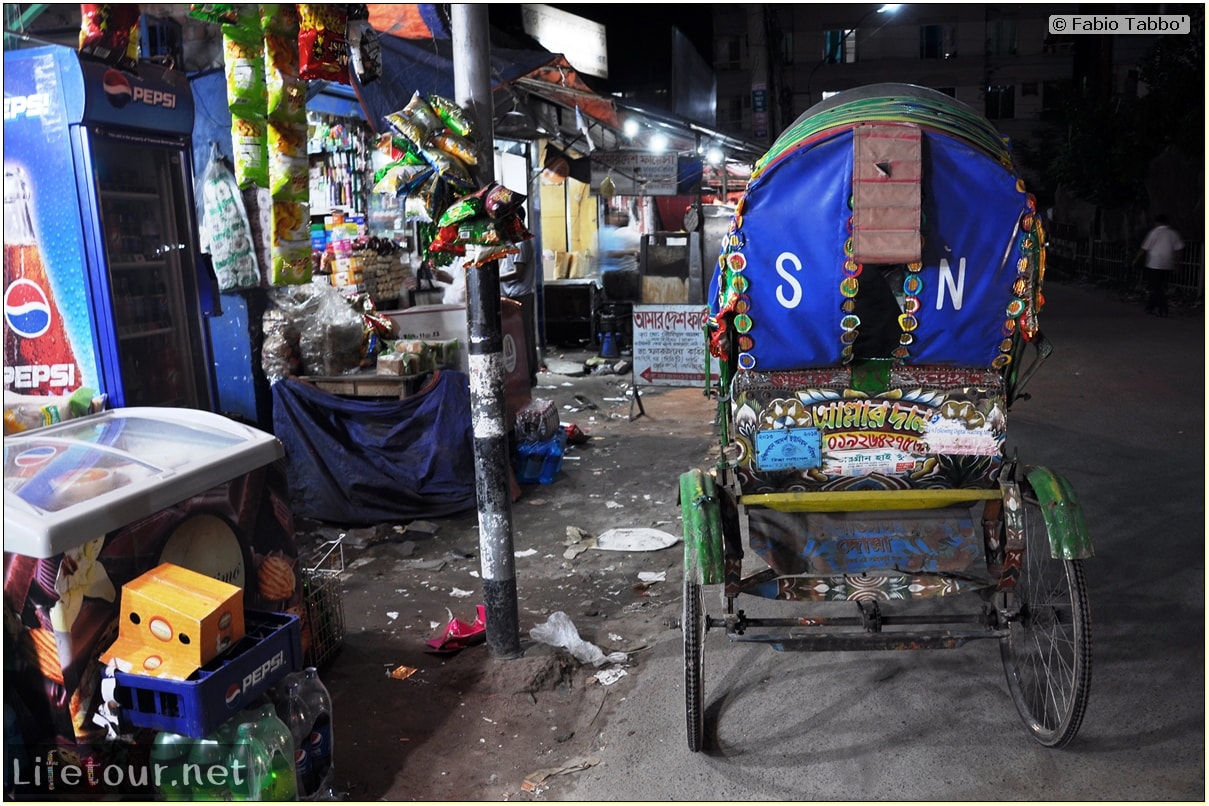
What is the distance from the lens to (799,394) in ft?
13.8

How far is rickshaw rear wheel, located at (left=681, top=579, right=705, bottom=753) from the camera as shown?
390 cm

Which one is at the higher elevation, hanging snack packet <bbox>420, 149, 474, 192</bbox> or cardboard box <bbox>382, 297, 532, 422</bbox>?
hanging snack packet <bbox>420, 149, 474, 192</bbox>

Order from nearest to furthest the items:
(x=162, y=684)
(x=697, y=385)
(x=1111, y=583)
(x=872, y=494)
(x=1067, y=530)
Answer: (x=162, y=684) < (x=1067, y=530) < (x=872, y=494) < (x=1111, y=583) < (x=697, y=385)

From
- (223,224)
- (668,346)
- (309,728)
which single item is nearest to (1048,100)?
(668,346)

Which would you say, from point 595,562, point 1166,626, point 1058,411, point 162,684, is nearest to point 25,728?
point 162,684

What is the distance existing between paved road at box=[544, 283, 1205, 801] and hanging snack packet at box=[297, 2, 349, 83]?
415cm

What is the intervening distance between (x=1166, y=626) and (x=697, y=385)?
696cm

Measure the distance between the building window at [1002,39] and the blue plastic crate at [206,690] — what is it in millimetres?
49495

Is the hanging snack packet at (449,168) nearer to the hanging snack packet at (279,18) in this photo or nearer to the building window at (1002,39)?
the hanging snack packet at (279,18)

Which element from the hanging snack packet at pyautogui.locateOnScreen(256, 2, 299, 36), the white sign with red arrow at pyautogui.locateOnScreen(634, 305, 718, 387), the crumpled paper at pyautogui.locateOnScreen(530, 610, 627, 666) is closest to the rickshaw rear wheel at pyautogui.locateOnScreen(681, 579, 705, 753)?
the crumpled paper at pyautogui.locateOnScreen(530, 610, 627, 666)

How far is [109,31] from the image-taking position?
547 cm

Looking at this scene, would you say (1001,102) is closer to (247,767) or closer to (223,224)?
(223,224)

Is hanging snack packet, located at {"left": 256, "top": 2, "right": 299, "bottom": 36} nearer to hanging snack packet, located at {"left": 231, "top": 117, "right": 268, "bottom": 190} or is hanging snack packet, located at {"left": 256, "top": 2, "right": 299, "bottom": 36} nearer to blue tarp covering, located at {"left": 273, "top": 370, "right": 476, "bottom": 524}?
hanging snack packet, located at {"left": 231, "top": 117, "right": 268, "bottom": 190}

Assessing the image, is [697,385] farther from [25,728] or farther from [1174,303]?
[1174,303]
